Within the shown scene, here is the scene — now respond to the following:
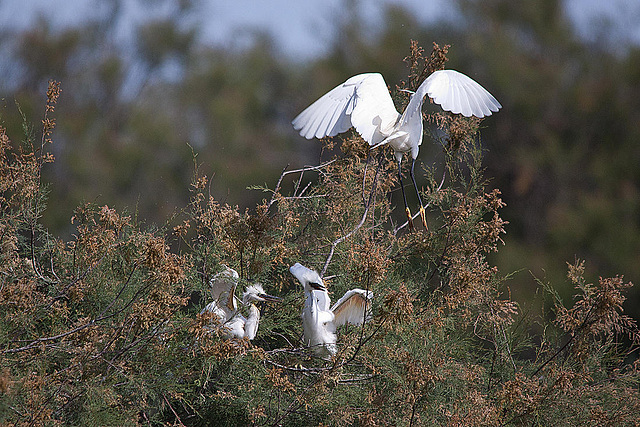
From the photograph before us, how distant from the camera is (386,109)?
2.08m

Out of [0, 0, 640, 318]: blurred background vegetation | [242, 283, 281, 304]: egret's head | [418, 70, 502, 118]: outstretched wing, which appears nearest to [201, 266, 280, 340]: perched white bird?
[242, 283, 281, 304]: egret's head

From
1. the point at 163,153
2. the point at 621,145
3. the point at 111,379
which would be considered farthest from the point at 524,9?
the point at 111,379

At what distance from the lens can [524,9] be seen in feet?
19.6

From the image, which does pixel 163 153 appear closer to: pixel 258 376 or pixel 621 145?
pixel 621 145

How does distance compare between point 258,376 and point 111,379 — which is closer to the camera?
point 111,379

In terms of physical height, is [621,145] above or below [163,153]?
above

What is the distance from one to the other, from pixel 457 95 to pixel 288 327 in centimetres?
83

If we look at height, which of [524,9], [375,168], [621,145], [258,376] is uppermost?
[524,9]

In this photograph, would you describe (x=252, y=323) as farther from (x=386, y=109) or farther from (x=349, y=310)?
(x=386, y=109)

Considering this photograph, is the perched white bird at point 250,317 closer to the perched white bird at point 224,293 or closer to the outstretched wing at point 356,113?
the perched white bird at point 224,293

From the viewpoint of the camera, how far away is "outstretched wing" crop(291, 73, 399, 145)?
1978 millimetres

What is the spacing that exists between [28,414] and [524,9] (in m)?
5.75

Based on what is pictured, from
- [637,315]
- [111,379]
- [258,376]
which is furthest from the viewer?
[637,315]

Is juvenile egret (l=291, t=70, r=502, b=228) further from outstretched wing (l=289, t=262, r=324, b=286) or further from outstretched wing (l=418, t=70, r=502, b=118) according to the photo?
outstretched wing (l=289, t=262, r=324, b=286)
